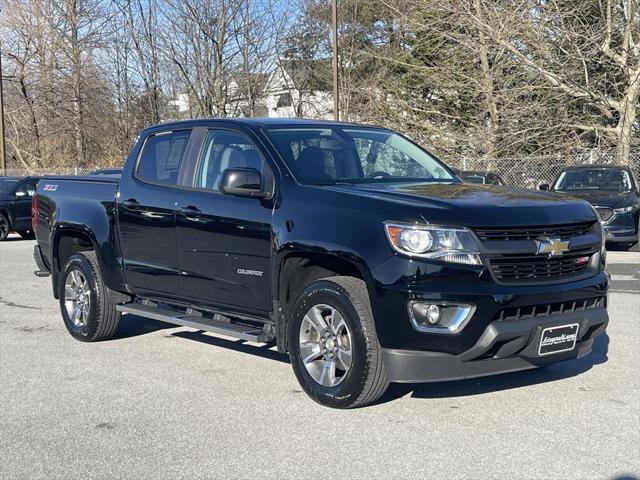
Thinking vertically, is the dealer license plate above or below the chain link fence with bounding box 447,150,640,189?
below

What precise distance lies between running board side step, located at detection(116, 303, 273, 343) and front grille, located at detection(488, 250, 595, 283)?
1838 mm

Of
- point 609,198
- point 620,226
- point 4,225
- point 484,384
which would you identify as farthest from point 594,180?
point 4,225

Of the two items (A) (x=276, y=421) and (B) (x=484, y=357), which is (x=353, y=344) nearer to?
(A) (x=276, y=421)

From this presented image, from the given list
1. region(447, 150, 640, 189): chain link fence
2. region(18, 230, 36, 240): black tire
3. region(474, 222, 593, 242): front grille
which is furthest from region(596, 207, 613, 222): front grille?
region(18, 230, 36, 240): black tire

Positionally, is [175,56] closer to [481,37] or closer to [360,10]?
[360,10]

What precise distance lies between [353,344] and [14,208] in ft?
57.0

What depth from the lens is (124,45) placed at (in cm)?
4066

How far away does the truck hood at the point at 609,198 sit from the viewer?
15.0m

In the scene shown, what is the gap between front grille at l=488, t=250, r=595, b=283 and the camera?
485 cm

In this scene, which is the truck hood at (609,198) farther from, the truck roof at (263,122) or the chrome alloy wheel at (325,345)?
the chrome alloy wheel at (325,345)

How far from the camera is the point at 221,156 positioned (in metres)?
6.38

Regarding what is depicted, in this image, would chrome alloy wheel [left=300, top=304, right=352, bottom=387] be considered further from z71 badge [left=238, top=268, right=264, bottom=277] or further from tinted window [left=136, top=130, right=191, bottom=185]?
tinted window [left=136, top=130, right=191, bottom=185]

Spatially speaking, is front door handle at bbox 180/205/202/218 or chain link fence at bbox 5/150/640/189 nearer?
front door handle at bbox 180/205/202/218

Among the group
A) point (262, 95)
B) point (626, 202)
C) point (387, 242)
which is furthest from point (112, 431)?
point (262, 95)
